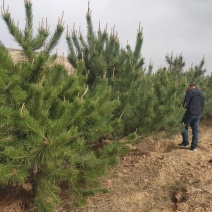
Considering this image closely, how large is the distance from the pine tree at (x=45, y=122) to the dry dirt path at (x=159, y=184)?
648 millimetres

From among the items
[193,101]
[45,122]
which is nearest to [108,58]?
[193,101]

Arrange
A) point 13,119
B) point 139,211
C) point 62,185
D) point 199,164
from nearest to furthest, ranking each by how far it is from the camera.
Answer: point 13,119 → point 139,211 → point 62,185 → point 199,164

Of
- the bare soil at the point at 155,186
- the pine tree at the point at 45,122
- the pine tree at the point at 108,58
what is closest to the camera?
the pine tree at the point at 45,122

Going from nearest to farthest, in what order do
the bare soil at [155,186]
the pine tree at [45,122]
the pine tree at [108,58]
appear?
the pine tree at [45,122] < the bare soil at [155,186] < the pine tree at [108,58]

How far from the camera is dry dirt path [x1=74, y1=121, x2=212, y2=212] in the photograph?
5000 millimetres

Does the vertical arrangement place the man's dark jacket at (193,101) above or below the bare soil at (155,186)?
above

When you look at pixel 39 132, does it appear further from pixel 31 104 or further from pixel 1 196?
pixel 1 196

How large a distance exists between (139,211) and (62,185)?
1371 millimetres

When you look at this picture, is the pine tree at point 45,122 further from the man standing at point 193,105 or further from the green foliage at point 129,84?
the man standing at point 193,105

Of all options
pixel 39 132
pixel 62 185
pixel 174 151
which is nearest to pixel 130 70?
pixel 174 151

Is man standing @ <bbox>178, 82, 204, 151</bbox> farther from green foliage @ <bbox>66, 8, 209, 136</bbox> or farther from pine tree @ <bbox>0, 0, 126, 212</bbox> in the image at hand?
pine tree @ <bbox>0, 0, 126, 212</bbox>

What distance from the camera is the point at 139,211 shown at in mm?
4922

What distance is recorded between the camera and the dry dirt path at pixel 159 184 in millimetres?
5000

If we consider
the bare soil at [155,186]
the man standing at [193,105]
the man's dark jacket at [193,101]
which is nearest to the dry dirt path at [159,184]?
the bare soil at [155,186]
